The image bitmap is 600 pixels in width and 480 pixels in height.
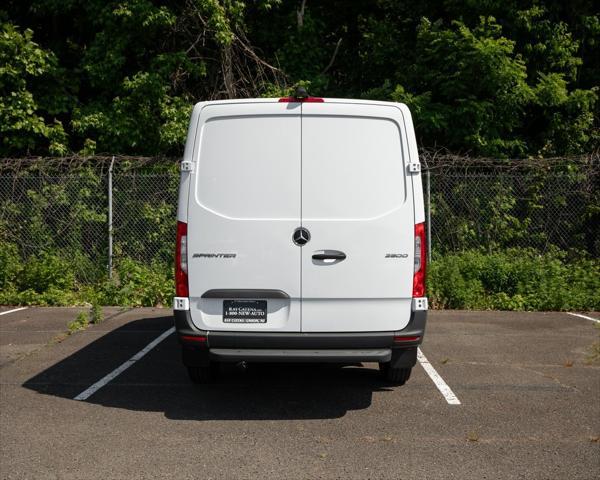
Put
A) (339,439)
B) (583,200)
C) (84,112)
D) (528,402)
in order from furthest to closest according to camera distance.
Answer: (84,112) → (583,200) → (528,402) → (339,439)

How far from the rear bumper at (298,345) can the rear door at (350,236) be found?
69 millimetres

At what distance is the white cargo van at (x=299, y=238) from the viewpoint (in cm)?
557

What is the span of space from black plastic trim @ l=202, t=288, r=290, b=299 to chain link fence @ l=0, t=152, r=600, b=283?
23.5 feet

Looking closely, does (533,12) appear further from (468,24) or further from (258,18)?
(258,18)

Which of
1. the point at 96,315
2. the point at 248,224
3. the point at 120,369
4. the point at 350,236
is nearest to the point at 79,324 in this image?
the point at 96,315

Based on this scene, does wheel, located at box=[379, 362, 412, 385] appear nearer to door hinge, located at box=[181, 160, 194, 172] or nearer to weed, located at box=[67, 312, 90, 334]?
door hinge, located at box=[181, 160, 194, 172]

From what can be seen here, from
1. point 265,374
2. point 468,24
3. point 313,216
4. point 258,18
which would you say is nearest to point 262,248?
point 313,216

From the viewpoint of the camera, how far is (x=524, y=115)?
47.2ft

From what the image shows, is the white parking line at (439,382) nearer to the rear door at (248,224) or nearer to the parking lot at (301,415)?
the parking lot at (301,415)

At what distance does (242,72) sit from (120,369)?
32.0 feet

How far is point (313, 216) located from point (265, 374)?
89.5 inches

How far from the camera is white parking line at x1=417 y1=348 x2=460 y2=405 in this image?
6.18 metres

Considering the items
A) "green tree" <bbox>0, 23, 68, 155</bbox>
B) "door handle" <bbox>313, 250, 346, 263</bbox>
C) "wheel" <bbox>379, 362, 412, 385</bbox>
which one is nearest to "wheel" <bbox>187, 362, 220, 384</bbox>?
"wheel" <bbox>379, 362, 412, 385</bbox>

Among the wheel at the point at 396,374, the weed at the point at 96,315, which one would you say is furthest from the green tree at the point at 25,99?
the wheel at the point at 396,374
